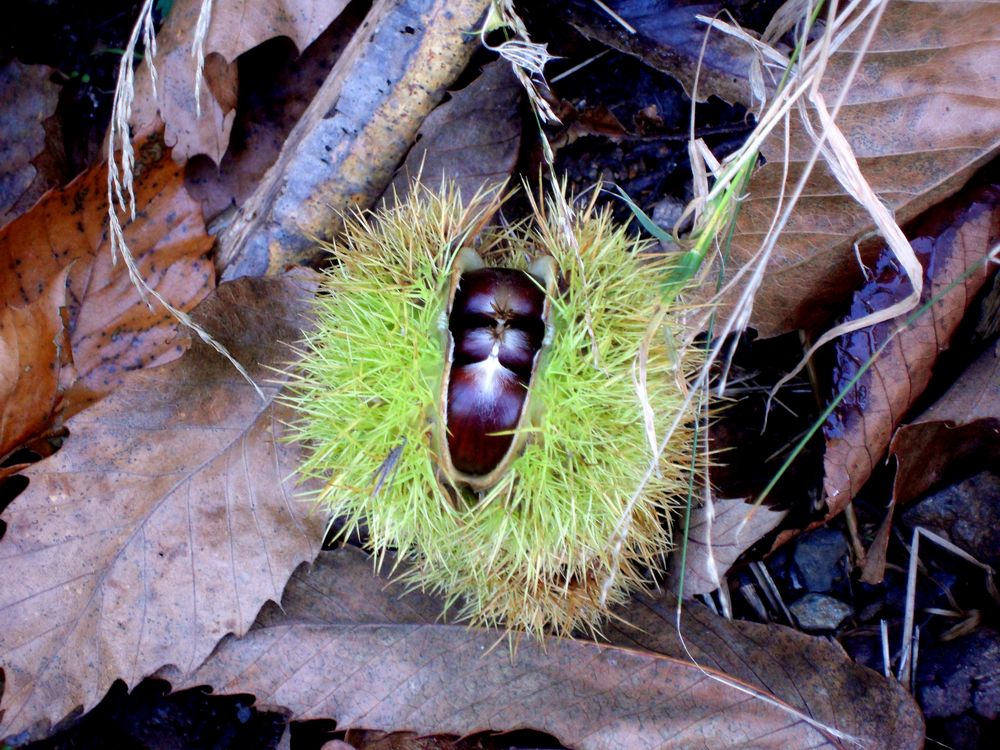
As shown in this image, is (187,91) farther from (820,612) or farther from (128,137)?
(820,612)

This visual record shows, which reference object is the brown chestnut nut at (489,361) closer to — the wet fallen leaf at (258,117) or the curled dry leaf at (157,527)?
the curled dry leaf at (157,527)

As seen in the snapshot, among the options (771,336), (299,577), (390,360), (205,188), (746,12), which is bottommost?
(299,577)

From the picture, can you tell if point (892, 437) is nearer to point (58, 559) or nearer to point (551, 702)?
point (551, 702)

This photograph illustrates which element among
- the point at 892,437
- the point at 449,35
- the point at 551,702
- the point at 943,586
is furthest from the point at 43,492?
the point at 943,586

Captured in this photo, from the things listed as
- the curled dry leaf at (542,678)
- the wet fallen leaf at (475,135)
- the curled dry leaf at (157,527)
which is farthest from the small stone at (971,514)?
the curled dry leaf at (157,527)

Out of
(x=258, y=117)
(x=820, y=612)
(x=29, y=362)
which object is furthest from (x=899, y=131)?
(x=29, y=362)
